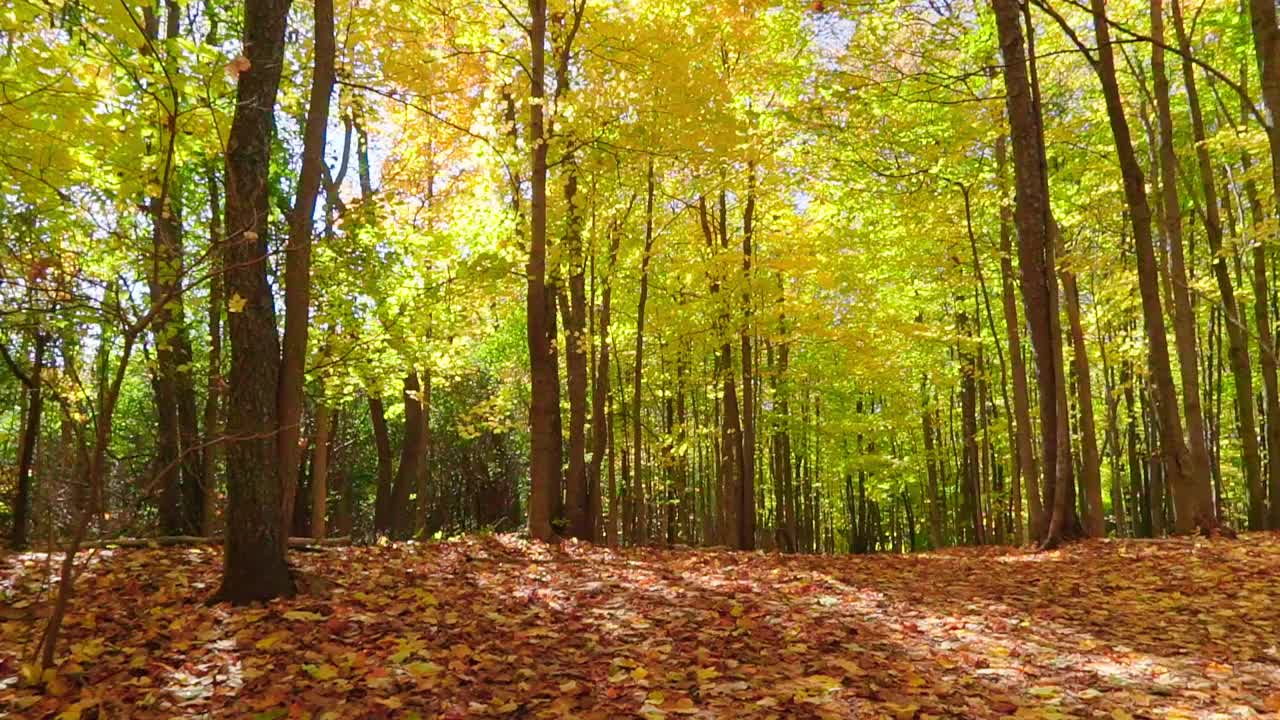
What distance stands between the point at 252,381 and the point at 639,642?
295 cm

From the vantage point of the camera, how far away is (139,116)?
569cm

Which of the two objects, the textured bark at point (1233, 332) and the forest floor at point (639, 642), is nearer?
the forest floor at point (639, 642)

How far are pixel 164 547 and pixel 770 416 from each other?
42.9 feet

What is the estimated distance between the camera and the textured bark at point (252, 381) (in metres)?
4.90

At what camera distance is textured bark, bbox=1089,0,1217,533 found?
27.8ft

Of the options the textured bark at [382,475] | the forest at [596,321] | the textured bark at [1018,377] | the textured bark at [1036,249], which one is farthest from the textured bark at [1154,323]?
the textured bark at [382,475]

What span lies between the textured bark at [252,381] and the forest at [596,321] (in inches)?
1.1

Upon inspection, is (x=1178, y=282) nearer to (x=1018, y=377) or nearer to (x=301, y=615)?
(x=1018, y=377)

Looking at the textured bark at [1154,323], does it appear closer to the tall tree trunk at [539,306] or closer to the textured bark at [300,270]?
the tall tree trunk at [539,306]

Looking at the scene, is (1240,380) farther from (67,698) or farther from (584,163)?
(67,698)

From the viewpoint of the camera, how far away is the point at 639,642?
15.0 ft

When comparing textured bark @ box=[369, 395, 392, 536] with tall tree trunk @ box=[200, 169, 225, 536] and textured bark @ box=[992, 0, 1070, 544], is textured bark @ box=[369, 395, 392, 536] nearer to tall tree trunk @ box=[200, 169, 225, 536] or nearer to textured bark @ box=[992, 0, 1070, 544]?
tall tree trunk @ box=[200, 169, 225, 536]

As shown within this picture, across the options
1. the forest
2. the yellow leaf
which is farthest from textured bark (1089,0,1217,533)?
the yellow leaf

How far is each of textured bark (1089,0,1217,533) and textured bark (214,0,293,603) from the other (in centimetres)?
835
